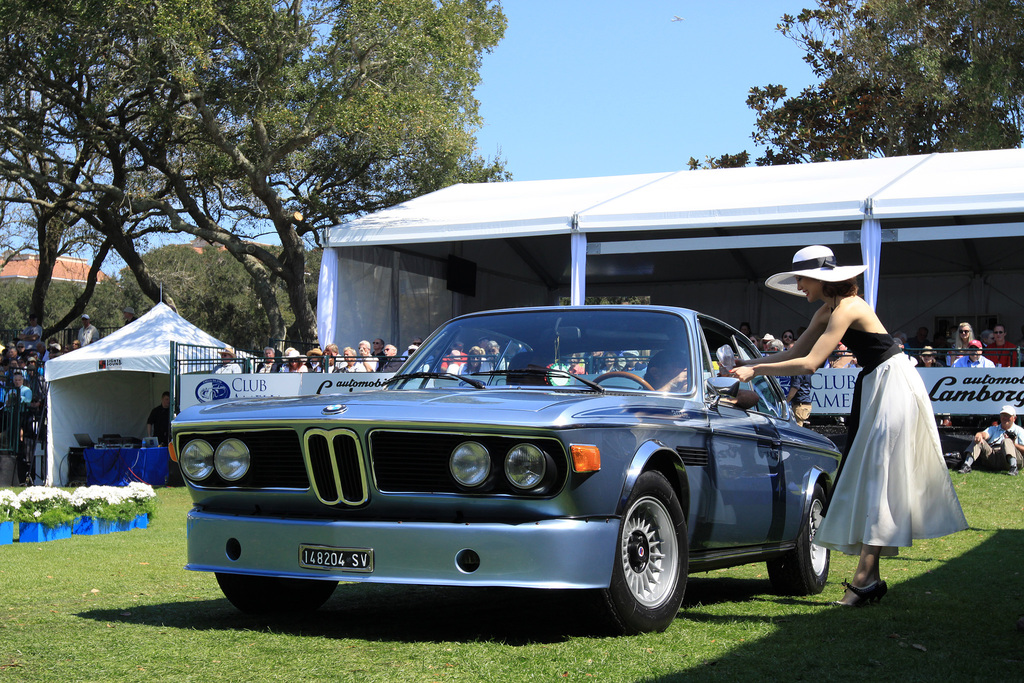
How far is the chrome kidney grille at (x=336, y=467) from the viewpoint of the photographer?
430 centimetres

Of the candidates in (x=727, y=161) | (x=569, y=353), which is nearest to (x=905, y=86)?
(x=727, y=161)

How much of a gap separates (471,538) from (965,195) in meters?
13.2

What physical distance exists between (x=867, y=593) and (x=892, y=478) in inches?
25.9

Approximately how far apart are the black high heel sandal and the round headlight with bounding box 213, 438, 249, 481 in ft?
10.2

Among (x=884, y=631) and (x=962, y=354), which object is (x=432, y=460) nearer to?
(x=884, y=631)

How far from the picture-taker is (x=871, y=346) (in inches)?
212

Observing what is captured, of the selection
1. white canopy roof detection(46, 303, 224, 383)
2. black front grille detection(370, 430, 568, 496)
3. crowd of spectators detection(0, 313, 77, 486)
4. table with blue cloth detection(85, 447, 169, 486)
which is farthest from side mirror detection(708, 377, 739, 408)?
crowd of spectators detection(0, 313, 77, 486)

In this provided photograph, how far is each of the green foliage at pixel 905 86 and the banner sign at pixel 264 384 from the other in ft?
52.8

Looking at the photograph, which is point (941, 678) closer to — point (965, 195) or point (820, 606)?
point (820, 606)

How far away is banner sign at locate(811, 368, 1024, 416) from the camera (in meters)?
Answer: 13.7

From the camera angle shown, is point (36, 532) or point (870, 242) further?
point (870, 242)

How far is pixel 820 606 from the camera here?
219 inches

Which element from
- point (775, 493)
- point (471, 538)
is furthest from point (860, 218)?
point (471, 538)

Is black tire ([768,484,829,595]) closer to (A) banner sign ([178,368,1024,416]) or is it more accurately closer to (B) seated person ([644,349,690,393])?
(B) seated person ([644,349,690,393])
